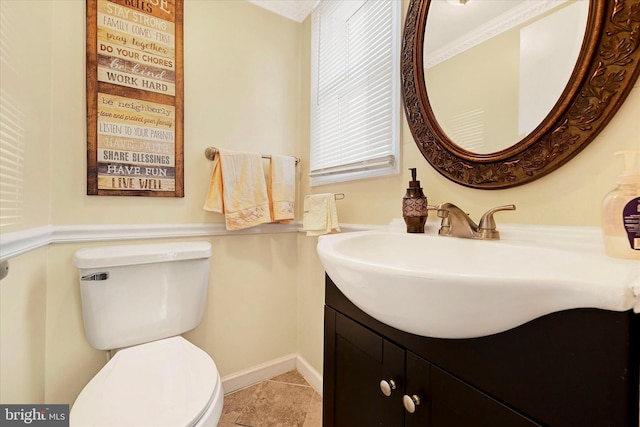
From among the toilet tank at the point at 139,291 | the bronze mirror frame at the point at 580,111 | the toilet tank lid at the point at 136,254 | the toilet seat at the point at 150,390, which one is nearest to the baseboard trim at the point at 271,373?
the toilet tank at the point at 139,291

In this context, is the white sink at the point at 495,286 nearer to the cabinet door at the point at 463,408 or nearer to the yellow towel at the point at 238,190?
the cabinet door at the point at 463,408

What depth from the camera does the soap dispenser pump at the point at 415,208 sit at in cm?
86

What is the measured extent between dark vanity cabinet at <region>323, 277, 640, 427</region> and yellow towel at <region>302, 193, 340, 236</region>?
57 centimetres

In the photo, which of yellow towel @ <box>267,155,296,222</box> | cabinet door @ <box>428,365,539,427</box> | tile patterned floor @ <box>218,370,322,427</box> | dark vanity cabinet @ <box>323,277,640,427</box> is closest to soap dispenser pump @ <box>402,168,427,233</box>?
dark vanity cabinet @ <box>323,277,640,427</box>

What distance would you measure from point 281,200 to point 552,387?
4.22 ft

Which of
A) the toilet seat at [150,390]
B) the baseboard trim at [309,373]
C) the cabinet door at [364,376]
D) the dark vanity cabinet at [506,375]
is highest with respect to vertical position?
the dark vanity cabinet at [506,375]

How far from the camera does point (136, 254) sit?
41.3 inches

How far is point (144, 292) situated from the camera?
3.54 ft

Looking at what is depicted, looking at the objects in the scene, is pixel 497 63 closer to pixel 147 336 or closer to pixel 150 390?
pixel 150 390

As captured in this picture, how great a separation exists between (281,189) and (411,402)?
1.16 meters

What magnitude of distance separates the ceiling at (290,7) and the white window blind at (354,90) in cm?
9

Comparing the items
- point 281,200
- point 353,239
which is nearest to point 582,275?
point 353,239

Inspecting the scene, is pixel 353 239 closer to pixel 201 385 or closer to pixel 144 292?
pixel 201 385

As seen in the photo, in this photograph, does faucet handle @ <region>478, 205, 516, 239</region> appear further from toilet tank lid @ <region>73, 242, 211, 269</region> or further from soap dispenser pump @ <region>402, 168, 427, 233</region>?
toilet tank lid @ <region>73, 242, 211, 269</region>
